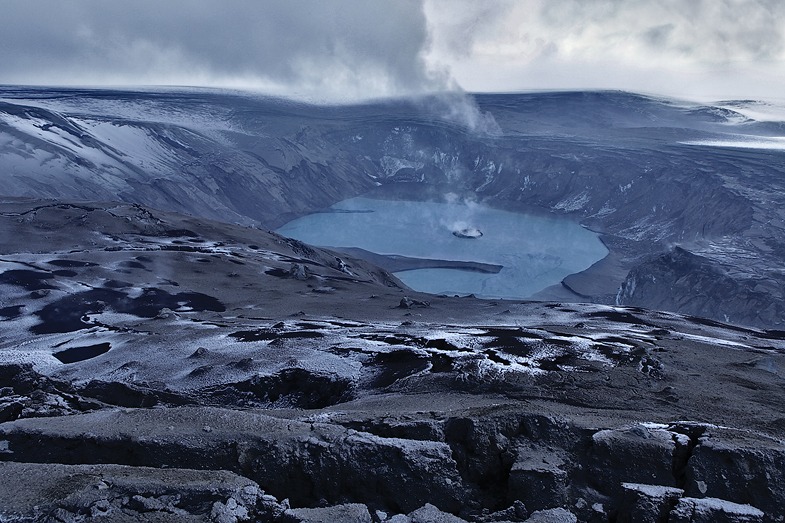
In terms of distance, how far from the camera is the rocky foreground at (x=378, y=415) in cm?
920

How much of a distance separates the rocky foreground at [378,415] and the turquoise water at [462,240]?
152 ft

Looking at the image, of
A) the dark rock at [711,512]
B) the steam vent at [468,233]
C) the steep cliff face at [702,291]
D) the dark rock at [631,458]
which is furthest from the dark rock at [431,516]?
the steam vent at [468,233]

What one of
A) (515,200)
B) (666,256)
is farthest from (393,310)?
(515,200)

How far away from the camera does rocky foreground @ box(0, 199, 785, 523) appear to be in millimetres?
9195

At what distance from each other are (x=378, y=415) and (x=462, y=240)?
8252 centimetres

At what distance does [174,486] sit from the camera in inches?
349

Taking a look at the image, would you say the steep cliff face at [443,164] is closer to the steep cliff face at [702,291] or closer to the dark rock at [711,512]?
the steep cliff face at [702,291]

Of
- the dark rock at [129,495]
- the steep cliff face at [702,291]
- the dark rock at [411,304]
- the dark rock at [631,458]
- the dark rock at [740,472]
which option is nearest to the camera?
the dark rock at [129,495]

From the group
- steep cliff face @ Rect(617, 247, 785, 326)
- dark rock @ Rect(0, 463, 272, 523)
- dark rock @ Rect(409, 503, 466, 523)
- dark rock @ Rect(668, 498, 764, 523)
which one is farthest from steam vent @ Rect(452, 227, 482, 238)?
dark rock @ Rect(0, 463, 272, 523)

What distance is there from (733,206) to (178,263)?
72.7 m

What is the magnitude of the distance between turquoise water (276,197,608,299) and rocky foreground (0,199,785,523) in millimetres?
46477

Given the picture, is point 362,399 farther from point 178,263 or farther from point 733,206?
point 733,206

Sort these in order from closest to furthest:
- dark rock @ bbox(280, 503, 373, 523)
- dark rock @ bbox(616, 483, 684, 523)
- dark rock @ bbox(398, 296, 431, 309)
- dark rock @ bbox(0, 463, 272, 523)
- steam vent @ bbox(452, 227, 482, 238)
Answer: dark rock @ bbox(0, 463, 272, 523) → dark rock @ bbox(280, 503, 373, 523) → dark rock @ bbox(616, 483, 684, 523) → dark rock @ bbox(398, 296, 431, 309) → steam vent @ bbox(452, 227, 482, 238)

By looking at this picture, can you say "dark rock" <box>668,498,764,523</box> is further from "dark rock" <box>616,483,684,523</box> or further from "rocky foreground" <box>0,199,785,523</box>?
"dark rock" <box>616,483,684,523</box>
